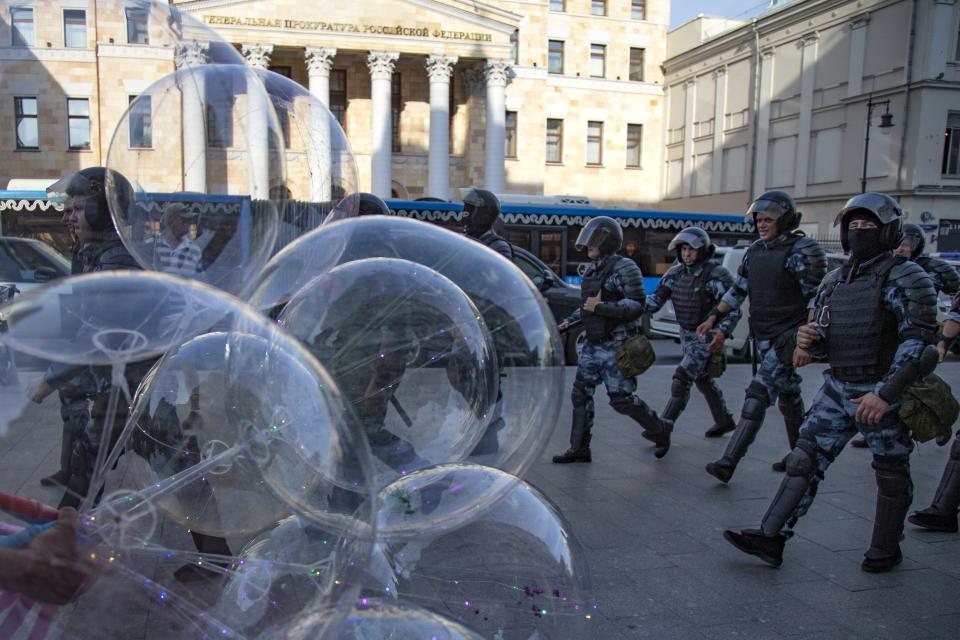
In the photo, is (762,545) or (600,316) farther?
(600,316)

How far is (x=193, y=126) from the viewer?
9.62 feet

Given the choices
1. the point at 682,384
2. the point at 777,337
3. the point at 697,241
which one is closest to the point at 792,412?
the point at 777,337

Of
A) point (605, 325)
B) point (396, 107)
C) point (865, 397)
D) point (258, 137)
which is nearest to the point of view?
point (258, 137)

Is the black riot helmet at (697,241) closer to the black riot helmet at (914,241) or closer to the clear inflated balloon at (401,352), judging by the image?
the black riot helmet at (914,241)

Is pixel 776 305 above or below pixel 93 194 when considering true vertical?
below

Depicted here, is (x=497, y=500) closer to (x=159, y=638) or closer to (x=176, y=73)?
(x=159, y=638)

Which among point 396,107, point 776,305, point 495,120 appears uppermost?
point 396,107

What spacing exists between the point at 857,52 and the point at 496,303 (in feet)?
106

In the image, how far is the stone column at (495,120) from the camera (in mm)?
34219

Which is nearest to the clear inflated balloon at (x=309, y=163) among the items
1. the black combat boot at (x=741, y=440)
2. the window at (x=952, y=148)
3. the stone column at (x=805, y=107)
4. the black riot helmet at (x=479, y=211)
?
the black riot helmet at (x=479, y=211)

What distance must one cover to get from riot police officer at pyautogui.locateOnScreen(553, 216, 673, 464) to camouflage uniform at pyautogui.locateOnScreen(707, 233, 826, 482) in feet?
2.51

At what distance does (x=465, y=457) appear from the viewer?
8.92 ft

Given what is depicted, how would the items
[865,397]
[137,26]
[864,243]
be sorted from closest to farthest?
[137,26]
[865,397]
[864,243]

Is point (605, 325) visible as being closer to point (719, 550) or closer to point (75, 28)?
point (719, 550)
